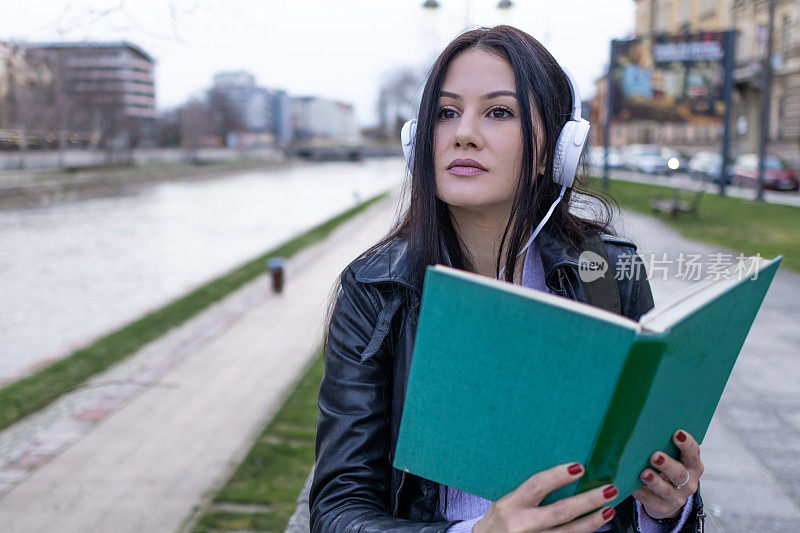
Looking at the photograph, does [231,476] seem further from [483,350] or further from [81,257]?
[81,257]

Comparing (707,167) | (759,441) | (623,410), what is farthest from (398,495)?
(707,167)

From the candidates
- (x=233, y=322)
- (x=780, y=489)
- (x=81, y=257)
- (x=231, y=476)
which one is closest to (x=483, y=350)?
(x=780, y=489)

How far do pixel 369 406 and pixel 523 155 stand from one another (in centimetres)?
61

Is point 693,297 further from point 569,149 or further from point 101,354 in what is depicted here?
point 101,354

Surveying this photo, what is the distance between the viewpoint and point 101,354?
6129 mm

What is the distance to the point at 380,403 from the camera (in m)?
1.35

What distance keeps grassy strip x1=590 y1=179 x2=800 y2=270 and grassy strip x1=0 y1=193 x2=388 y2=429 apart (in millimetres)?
7171

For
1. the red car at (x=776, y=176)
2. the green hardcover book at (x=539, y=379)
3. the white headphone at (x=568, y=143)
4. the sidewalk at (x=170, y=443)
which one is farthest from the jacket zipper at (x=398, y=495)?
the red car at (x=776, y=176)

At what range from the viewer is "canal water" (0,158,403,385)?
7633 mm

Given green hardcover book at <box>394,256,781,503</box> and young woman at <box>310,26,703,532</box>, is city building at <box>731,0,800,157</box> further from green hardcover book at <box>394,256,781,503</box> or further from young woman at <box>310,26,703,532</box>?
green hardcover book at <box>394,256,781,503</box>

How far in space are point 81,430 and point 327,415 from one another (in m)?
3.62

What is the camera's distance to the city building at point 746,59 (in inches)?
728

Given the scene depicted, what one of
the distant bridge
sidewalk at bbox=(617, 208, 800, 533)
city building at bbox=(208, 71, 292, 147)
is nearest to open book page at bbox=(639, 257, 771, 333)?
sidewalk at bbox=(617, 208, 800, 533)

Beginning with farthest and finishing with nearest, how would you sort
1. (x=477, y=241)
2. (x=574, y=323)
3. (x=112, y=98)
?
(x=112, y=98) < (x=477, y=241) < (x=574, y=323)
